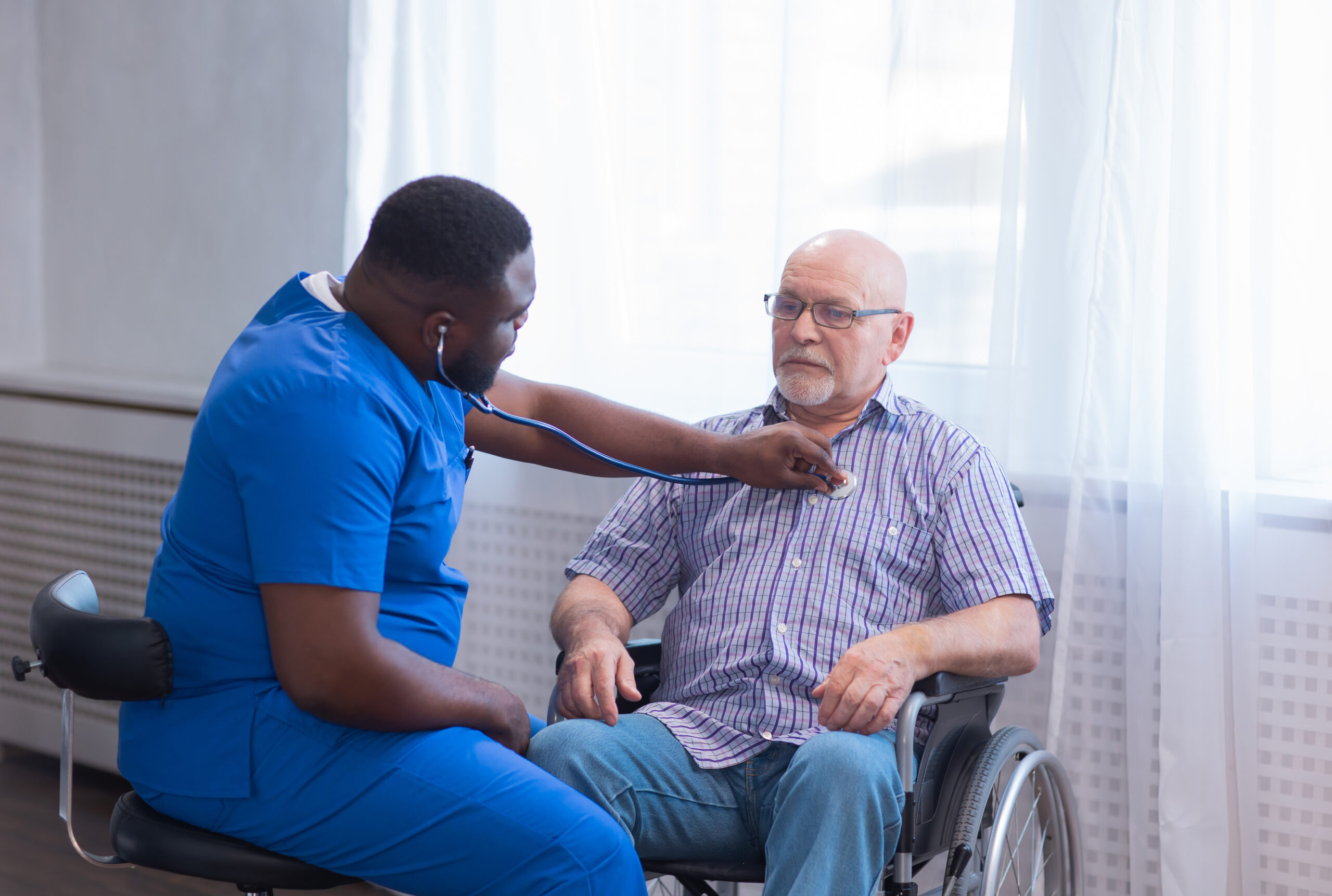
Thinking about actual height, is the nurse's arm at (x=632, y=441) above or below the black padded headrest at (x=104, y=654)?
above

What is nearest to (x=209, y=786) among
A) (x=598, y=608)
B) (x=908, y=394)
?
(x=598, y=608)

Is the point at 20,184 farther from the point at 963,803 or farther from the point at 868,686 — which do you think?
the point at 963,803

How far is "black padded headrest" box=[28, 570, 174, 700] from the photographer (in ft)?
4.31

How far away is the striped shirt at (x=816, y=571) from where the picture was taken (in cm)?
173

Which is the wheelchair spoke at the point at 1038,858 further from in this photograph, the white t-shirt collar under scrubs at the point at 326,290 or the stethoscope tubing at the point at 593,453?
the white t-shirt collar under scrubs at the point at 326,290

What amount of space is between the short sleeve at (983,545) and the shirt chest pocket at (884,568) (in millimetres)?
32

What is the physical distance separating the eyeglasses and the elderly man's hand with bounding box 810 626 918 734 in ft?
1.81

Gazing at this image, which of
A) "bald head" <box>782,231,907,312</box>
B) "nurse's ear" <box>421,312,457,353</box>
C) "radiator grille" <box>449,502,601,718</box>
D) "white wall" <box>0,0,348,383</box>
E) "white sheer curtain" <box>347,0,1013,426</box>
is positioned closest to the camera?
"nurse's ear" <box>421,312,457,353</box>

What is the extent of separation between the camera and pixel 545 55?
2490 millimetres

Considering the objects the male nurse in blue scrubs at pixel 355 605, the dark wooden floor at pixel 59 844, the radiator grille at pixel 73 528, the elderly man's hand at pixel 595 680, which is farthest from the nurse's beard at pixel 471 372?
the radiator grille at pixel 73 528

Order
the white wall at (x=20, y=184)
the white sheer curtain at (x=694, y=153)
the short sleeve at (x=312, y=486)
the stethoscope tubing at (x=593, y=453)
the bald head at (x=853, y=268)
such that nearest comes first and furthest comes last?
the short sleeve at (x=312, y=486) < the stethoscope tubing at (x=593, y=453) < the bald head at (x=853, y=268) < the white sheer curtain at (x=694, y=153) < the white wall at (x=20, y=184)

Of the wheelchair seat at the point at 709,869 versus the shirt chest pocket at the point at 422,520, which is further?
the wheelchair seat at the point at 709,869

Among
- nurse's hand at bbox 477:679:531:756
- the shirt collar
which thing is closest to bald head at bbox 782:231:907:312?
the shirt collar

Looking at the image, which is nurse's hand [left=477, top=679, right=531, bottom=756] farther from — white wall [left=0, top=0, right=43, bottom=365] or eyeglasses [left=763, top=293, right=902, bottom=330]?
white wall [left=0, top=0, right=43, bottom=365]
